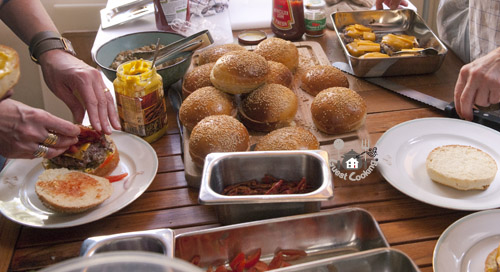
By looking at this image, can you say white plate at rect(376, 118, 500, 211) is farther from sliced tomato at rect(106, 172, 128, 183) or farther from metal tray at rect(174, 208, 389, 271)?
sliced tomato at rect(106, 172, 128, 183)

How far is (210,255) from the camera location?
1.08 m

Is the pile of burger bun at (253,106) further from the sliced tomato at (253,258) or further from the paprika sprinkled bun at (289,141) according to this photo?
the sliced tomato at (253,258)

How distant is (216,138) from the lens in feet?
4.32

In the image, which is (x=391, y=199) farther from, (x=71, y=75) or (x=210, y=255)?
(x=71, y=75)

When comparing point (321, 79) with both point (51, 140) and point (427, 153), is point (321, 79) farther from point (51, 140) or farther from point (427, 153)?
point (51, 140)

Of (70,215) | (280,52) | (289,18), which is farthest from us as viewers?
(289,18)

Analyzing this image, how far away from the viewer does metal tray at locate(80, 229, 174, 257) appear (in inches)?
38.0

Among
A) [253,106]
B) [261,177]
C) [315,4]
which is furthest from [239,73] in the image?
[315,4]

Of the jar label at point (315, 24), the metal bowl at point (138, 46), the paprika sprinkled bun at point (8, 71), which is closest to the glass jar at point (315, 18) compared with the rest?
the jar label at point (315, 24)

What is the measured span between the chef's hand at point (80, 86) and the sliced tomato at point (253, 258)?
621 millimetres

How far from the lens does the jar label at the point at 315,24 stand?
2213mm

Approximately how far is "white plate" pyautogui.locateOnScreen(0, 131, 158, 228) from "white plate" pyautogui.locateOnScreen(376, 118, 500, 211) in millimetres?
757

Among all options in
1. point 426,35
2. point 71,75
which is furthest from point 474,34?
point 71,75

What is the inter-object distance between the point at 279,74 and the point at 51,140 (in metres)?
0.88
